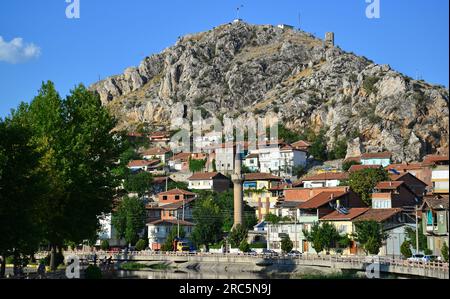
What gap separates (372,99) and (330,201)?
5585cm

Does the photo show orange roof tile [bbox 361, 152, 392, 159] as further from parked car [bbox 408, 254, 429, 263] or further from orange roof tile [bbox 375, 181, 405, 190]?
parked car [bbox 408, 254, 429, 263]

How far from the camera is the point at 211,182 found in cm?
9394

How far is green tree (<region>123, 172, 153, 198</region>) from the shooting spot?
9419cm

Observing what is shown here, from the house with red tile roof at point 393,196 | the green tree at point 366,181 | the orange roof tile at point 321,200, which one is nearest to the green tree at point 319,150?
the green tree at point 366,181

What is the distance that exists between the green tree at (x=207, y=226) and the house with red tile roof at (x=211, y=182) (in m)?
18.4

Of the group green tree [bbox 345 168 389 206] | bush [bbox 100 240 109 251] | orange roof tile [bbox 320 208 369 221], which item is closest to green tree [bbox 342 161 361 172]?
green tree [bbox 345 168 389 206]

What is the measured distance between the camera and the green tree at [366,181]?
6931 cm

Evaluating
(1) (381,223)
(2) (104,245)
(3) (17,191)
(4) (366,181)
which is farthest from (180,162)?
(3) (17,191)

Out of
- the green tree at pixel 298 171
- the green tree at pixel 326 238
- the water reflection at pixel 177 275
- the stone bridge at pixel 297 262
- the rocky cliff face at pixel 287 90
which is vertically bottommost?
the water reflection at pixel 177 275

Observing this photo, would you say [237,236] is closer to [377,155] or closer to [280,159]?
[377,155]

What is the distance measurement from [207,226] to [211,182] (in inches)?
996

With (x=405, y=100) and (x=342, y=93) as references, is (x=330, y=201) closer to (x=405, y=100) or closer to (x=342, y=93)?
(x=405, y=100)

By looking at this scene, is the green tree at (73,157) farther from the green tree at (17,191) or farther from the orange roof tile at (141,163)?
the orange roof tile at (141,163)
